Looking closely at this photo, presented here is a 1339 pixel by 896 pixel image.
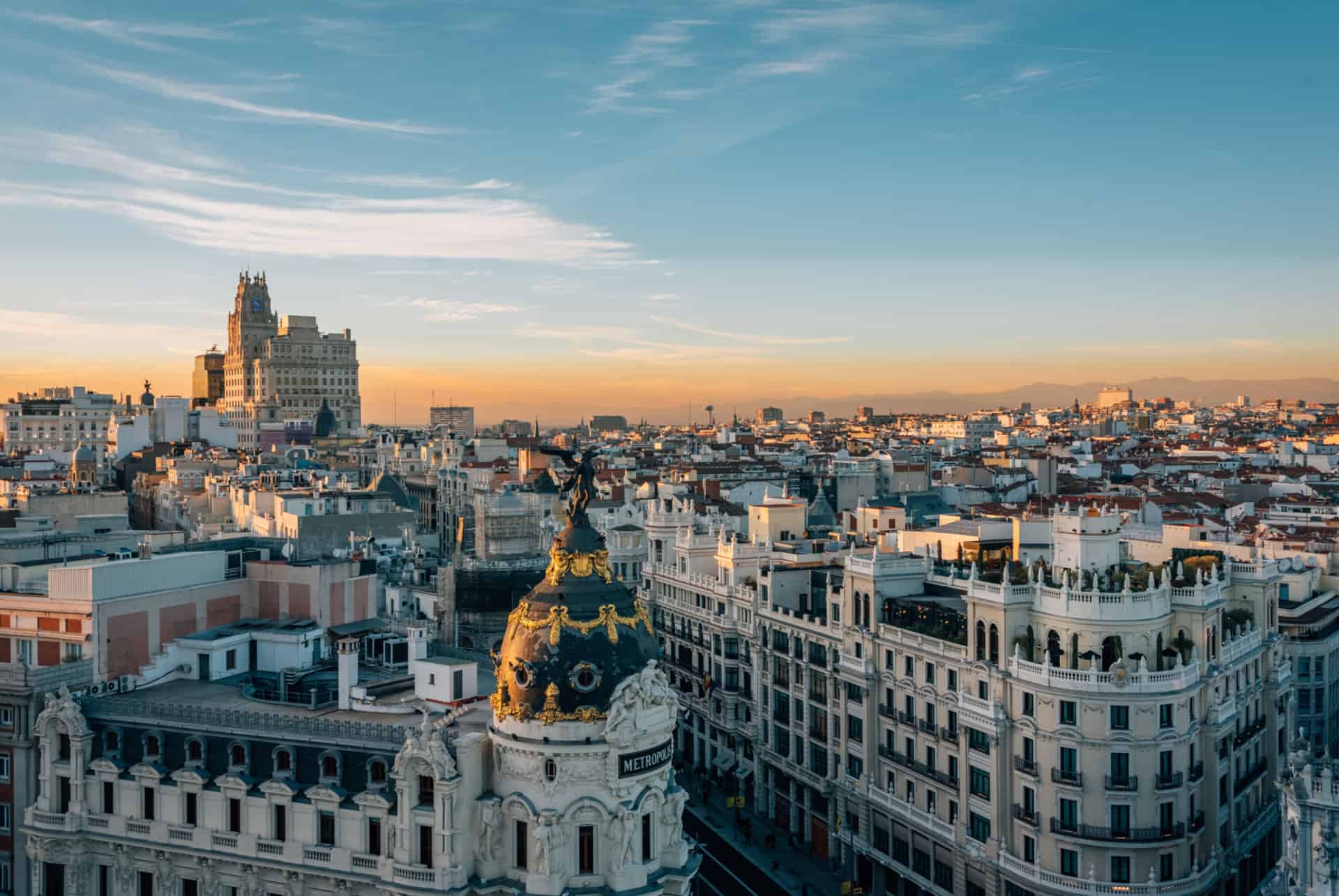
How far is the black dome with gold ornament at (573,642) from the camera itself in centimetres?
5066

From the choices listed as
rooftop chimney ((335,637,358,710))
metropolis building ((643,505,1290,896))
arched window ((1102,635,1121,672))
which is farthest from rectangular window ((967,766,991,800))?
rooftop chimney ((335,637,358,710))

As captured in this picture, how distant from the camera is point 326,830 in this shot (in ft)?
176

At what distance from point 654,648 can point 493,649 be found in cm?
1221

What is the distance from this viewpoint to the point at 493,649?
206ft

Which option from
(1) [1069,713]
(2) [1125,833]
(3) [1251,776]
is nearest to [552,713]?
(1) [1069,713]

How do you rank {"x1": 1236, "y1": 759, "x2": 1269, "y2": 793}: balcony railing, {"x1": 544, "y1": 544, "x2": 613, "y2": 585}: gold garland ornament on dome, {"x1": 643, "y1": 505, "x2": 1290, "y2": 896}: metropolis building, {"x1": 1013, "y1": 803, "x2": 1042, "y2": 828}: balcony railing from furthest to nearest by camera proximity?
{"x1": 1236, "y1": 759, "x2": 1269, "y2": 793}: balcony railing
{"x1": 1013, "y1": 803, "x2": 1042, "y2": 828}: balcony railing
{"x1": 643, "y1": 505, "x2": 1290, "y2": 896}: metropolis building
{"x1": 544, "y1": 544, "x2": 613, "y2": 585}: gold garland ornament on dome

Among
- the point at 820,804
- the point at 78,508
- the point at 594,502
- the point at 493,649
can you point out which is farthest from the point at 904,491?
the point at 493,649

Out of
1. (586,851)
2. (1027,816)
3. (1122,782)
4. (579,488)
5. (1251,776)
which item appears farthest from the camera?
(1251,776)

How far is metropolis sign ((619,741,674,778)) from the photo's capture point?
50.8 m

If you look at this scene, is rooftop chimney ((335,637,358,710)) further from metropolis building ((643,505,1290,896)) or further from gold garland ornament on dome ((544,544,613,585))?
metropolis building ((643,505,1290,896))

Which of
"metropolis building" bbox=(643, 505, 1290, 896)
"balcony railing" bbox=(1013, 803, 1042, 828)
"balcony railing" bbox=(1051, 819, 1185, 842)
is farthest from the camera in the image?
"balcony railing" bbox=(1013, 803, 1042, 828)

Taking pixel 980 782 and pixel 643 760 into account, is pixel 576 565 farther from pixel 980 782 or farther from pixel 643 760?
pixel 980 782

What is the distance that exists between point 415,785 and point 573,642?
349 inches

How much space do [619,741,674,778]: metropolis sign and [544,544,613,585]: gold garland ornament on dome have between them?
7273mm
